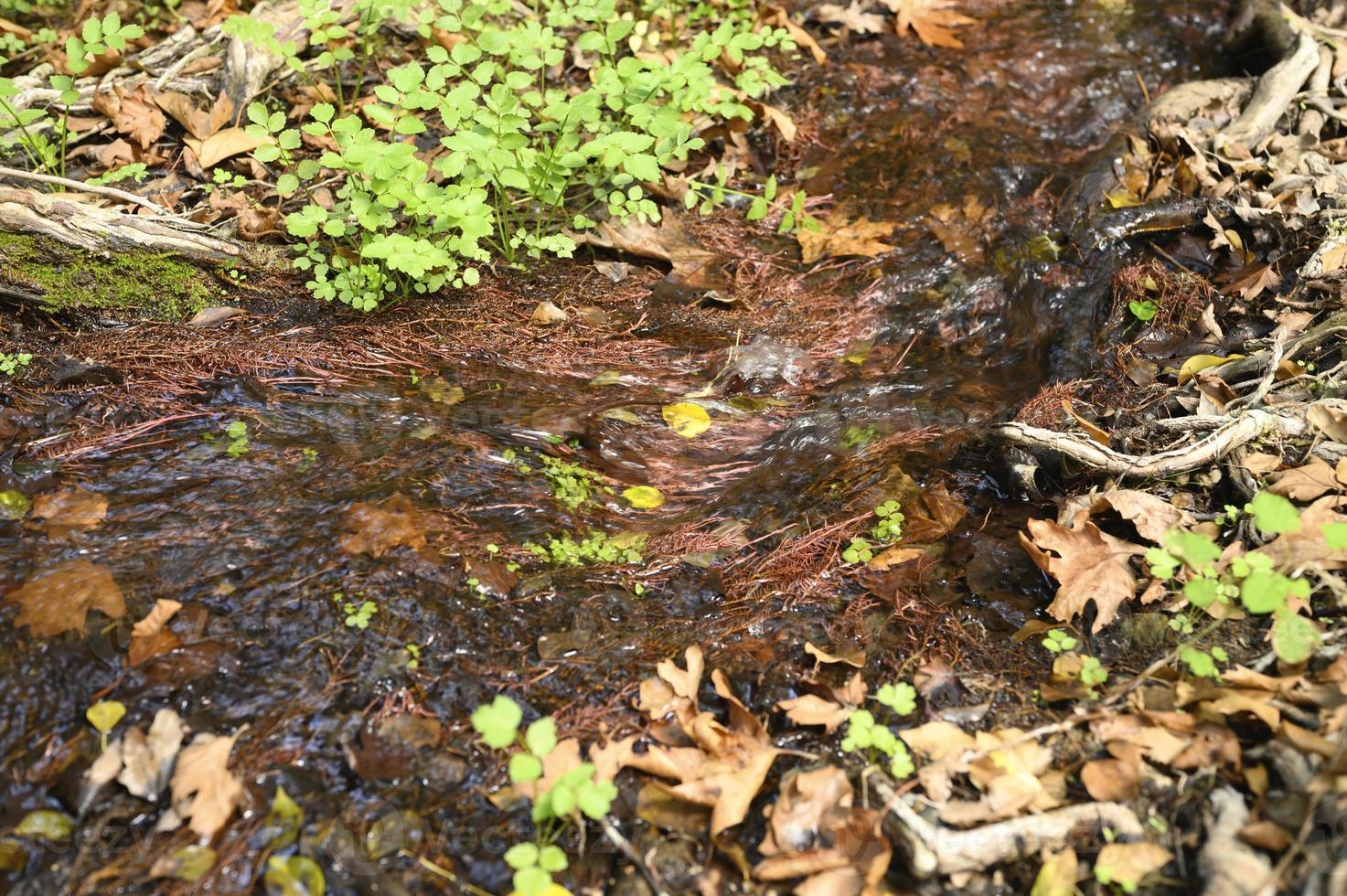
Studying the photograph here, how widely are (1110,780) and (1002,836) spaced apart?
0.36m

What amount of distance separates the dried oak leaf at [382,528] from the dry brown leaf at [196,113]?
2.66m

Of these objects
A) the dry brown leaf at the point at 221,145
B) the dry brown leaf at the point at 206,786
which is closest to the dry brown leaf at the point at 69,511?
the dry brown leaf at the point at 206,786

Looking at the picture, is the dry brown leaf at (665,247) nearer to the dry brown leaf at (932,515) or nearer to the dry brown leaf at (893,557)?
the dry brown leaf at (932,515)

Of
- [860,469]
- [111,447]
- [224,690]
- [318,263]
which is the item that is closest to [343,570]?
[224,690]

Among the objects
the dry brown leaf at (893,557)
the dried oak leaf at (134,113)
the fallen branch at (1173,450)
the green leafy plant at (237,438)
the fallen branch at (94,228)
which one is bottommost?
the dry brown leaf at (893,557)

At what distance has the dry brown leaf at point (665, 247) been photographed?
15.3 feet

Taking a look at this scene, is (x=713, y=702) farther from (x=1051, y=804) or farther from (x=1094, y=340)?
(x=1094, y=340)

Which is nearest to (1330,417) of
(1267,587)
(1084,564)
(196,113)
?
(1084,564)

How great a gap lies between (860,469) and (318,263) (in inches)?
103

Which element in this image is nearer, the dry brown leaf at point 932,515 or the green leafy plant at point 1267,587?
the green leafy plant at point 1267,587

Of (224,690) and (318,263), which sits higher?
(318,263)

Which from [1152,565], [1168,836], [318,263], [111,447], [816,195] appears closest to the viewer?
[1168,836]

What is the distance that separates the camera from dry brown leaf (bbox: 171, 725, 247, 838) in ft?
7.45

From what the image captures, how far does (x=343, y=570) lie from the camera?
2893mm
